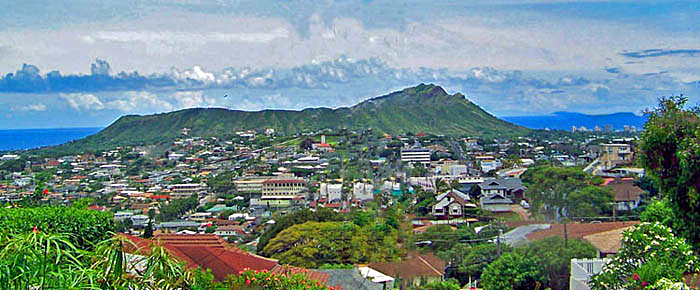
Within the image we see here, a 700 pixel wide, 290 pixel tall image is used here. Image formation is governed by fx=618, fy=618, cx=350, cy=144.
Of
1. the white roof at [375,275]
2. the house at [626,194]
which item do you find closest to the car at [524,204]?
the house at [626,194]

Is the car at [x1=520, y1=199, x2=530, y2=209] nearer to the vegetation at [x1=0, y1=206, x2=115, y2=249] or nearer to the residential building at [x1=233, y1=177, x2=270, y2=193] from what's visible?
the residential building at [x1=233, y1=177, x2=270, y2=193]

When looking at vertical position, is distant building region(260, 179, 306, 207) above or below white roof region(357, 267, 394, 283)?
above

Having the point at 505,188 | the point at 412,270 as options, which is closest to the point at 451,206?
the point at 505,188

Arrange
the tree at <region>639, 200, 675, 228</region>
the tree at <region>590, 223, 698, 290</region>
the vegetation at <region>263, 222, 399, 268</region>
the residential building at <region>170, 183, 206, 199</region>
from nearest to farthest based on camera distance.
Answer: the tree at <region>590, 223, 698, 290</region>, the tree at <region>639, 200, 675, 228</region>, the vegetation at <region>263, 222, 399, 268</region>, the residential building at <region>170, 183, 206, 199</region>

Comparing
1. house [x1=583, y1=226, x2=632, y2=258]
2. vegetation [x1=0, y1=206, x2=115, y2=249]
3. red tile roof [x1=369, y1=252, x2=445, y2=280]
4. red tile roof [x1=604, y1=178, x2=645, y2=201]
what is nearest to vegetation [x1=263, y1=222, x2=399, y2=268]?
red tile roof [x1=369, y1=252, x2=445, y2=280]

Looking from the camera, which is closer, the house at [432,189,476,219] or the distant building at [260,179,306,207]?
the house at [432,189,476,219]

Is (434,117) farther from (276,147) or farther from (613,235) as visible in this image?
(613,235)

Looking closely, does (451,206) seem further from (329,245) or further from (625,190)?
(329,245)
